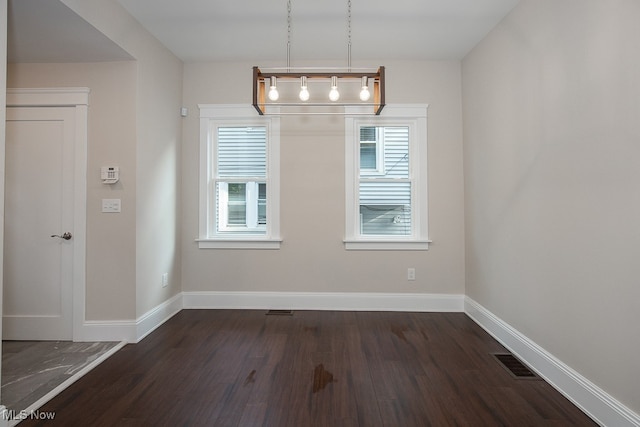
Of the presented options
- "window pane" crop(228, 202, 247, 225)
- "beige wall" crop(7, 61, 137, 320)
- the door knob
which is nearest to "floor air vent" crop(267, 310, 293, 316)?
"window pane" crop(228, 202, 247, 225)

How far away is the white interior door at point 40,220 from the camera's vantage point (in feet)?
9.27

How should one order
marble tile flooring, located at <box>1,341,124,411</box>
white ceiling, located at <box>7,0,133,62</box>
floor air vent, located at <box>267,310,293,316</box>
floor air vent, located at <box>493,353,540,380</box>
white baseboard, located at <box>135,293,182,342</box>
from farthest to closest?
floor air vent, located at <box>267,310,293,316</box>
white baseboard, located at <box>135,293,182,342</box>
floor air vent, located at <box>493,353,540,380</box>
white ceiling, located at <box>7,0,133,62</box>
marble tile flooring, located at <box>1,341,124,411</box>

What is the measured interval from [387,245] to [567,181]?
189cm

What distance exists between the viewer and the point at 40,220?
2.83m

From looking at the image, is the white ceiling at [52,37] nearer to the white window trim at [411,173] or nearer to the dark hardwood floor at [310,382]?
the white window trim at [411,173]

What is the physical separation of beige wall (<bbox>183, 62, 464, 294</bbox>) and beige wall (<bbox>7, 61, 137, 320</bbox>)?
90 centimetres

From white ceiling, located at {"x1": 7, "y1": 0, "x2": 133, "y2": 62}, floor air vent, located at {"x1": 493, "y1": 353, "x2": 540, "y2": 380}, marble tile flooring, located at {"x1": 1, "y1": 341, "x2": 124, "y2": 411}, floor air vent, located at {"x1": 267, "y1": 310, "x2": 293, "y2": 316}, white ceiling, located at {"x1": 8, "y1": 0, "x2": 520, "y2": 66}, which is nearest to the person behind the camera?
marble tile flooring, located at {"x1": 1, "y1": 341, "x2": 124, "y2": 411}

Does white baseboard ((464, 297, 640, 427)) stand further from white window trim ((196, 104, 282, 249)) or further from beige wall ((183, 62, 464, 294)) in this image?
white window trim ((196, 104, 282, 249))

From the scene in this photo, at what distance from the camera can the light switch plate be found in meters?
2.83

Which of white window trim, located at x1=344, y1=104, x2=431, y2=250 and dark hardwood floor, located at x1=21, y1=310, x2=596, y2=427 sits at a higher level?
white window trim, located at x1=344, y1=104, x2=431, y2=250

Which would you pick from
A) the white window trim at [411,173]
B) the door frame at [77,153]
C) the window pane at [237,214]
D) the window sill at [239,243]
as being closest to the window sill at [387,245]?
the white window trim at [411,173]

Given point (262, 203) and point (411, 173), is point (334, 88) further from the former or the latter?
point (262, 203)

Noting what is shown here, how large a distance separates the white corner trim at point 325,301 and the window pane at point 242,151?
4.72 ft

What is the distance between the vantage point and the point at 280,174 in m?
3.71
